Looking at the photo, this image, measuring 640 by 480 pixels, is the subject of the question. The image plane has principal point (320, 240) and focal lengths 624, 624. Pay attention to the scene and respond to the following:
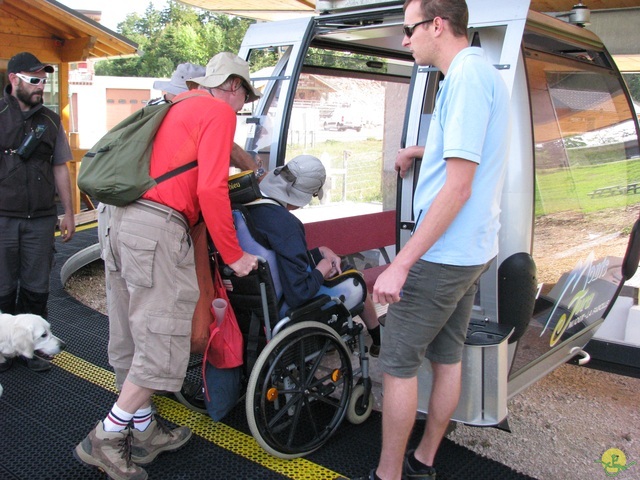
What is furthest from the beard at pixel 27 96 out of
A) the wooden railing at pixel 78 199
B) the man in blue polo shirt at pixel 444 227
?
the wooden railing at pixel 78 199

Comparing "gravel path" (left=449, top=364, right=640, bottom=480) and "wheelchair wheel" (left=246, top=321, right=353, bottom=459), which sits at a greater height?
"wheelchair wheel" (left=246, top=321, right=353, bottom=459)

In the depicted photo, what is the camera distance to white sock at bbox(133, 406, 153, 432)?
2.89 m

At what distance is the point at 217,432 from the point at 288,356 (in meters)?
0.67

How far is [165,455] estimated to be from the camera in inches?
119

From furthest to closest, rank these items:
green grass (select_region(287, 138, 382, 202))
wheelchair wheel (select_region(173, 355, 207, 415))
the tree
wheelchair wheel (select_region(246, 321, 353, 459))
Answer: the tree
green grass (select_region(287, 138, 382, 202))
wheelchair wheel (select_region(173, 355, 207, 415))
wheelchair wheel (select_region(246, 321, 353, 459))

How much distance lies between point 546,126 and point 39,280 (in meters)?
3.17

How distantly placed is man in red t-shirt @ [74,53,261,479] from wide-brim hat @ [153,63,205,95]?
31.8 inches

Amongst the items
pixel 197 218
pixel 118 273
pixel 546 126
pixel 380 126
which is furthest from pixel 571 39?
pixel 380 126

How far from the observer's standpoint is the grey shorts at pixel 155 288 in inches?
103

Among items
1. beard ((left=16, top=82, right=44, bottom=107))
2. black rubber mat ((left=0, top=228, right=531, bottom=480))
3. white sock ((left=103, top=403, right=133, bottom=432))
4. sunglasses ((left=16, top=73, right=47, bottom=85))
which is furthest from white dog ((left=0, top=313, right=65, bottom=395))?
sunglasses ((left=16, top=73, right=47, bottom=85))

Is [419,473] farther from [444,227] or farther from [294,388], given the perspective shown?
[444,227]

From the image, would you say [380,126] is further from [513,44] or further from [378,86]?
[513,44]

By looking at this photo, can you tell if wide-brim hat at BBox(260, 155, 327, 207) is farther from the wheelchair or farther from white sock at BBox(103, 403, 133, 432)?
white sock at BBox(103, 403, 133, 432)

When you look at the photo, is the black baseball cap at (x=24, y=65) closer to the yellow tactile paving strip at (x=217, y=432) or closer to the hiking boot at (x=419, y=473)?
the yellow tactile paving strip at (x=217, y=432)
